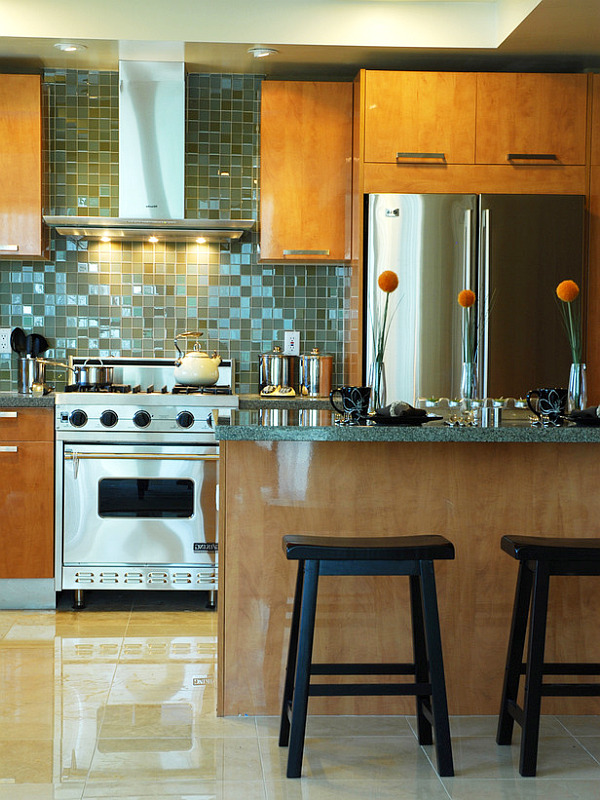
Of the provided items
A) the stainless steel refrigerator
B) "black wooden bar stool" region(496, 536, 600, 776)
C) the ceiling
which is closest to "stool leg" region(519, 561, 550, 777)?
"black wooden bar stool" region(496, 536, 600, 776)

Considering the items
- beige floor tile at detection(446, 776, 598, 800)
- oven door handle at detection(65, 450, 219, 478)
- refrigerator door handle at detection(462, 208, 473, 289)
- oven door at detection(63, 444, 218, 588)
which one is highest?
refrigerator door handle at detection(462, 208, 473, 289)

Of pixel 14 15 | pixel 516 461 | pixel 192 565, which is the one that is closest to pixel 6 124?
pixel 14 15

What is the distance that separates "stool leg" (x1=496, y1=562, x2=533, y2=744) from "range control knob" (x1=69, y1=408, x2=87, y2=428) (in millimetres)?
2187

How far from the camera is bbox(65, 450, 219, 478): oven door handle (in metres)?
4.10

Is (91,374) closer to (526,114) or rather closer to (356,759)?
(526,114)

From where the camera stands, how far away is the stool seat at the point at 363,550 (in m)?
2.34

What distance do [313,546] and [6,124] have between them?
3.03 m

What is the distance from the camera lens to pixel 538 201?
13.8 feet

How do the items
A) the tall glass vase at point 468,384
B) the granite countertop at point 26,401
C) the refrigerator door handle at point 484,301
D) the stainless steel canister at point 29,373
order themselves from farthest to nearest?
the stainless steel canister at point 29,373 → the refrigerator door handle at point 484,301 → the granite countertop at point 26,401 → the tall glass vase at point 468,384

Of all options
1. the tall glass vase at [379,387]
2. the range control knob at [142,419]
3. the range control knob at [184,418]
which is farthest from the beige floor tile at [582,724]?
the range control knob at [142,419]

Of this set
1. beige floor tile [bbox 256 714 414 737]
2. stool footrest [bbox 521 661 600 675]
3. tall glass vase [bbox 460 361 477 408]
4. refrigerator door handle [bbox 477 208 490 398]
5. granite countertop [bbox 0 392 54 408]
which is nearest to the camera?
stool footrest [bbox 521 661 600 675]

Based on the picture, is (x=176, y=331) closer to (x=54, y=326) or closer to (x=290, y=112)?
(x=54, y=326)

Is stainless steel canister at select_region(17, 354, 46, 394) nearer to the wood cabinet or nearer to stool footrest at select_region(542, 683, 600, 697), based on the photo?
the wood cabinet

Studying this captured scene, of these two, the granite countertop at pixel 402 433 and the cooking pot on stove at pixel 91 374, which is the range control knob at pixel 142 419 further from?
the granite countertop at pixel 402 433
